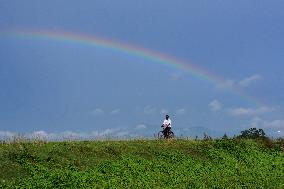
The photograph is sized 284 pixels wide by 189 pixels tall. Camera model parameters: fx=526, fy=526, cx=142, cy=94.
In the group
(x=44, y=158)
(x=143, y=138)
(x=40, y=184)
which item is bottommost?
(x=40, y=184)

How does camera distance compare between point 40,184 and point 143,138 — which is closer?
point 40,184

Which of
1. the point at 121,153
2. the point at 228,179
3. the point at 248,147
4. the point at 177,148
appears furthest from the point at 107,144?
the point at 248,147

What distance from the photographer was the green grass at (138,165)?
31856 mm

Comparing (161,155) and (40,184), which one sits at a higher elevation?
(161,155)

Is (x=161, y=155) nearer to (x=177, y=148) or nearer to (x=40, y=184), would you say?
(x=177, y=148)

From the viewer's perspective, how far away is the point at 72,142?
40.8 m

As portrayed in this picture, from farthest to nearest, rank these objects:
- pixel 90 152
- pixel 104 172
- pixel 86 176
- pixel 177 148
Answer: pixel 177 148
pixel 90 152
pixel 104 172
pixel 86 176

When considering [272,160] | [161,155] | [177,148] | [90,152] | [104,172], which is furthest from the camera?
[272,160]

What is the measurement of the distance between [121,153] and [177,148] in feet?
21.6

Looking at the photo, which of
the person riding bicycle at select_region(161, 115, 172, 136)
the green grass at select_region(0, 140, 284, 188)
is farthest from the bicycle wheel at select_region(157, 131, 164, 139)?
the green grass at select_region(0, 140, 284, 188)

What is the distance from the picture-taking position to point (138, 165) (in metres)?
37.1

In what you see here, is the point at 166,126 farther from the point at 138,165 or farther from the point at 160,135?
the point at 138,165

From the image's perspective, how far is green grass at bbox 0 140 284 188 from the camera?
31856 millimetres

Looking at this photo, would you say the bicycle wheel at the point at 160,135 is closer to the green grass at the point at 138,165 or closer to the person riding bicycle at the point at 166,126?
the person riding bicycle at the point at 166,126
